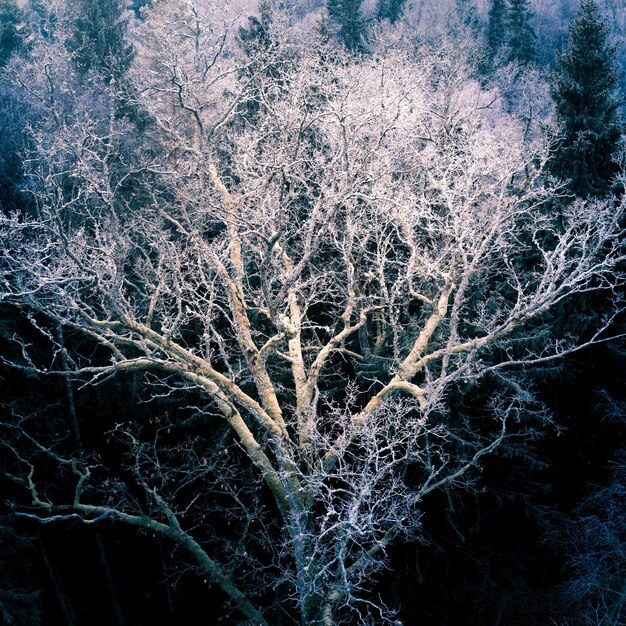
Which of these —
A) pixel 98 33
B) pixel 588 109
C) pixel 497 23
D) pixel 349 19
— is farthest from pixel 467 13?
pixel 588 109

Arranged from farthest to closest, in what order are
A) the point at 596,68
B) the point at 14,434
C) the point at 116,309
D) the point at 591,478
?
1. the point at 591,478
2. the point at 596,68
3. the point at 14,434
4. the point at 116,309

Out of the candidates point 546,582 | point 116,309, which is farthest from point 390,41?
point 546,582

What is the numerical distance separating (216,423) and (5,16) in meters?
18.3

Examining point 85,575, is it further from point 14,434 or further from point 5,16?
point 5,16

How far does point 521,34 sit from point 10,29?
23.9 metres

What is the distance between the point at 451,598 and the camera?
1411 centimetres

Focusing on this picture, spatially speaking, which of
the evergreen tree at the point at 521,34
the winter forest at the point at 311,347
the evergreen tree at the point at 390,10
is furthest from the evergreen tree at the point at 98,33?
the evergreen tree at the point at 521,34

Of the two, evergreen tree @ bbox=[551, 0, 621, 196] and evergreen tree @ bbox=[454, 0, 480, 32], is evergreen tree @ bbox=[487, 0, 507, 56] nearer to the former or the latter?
evergreen tree @ bbox=[454, 0, 480, 32]

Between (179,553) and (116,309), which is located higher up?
(116,309)

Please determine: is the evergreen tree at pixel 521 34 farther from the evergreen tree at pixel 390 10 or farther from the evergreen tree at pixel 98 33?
the evergreen tree at pixel 98 33

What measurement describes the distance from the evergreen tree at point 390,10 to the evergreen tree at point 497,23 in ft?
16.1

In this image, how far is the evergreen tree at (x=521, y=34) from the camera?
93.2 ft

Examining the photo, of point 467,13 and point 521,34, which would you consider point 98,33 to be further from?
point 521,34

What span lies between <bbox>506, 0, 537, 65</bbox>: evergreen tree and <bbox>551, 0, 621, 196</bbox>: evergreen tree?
55.0 ft
